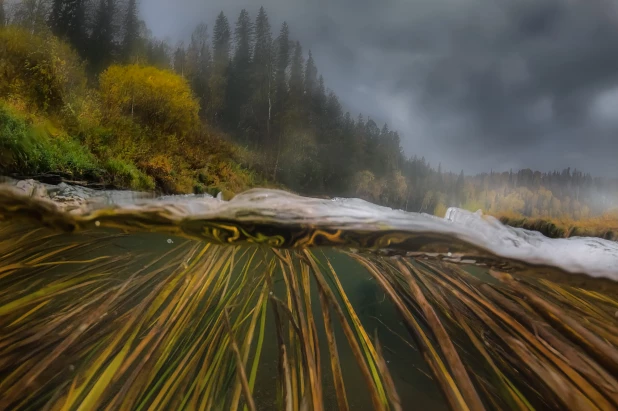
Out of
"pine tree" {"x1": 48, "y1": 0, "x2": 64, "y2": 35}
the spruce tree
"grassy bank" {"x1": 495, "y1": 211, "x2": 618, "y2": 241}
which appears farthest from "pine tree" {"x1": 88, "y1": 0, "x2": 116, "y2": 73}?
"grassy bank" {"x1": 495, "y1": 211, "x2": 618, "y2": 241}

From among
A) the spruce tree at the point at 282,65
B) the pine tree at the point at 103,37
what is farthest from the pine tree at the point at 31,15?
the spruce tree at the point at 282,65

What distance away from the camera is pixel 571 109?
180 centimetres

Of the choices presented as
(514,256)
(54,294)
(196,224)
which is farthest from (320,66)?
(54,294)

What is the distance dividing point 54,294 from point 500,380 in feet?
Result: 7.36

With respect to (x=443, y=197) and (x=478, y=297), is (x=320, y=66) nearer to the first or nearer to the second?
(x=443, y=197)

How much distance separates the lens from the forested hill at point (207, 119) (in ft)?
5.71

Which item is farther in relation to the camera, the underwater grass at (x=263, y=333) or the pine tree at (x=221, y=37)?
the pine tree at (x=221, y=37)

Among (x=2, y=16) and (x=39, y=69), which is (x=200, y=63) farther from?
(x=2, y=16)

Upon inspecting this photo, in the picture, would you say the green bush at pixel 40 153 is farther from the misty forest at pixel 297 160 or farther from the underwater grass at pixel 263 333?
the underwater grass at pixel 263 333

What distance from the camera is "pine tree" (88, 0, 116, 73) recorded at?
5.95 feet

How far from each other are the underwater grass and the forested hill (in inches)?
21.7

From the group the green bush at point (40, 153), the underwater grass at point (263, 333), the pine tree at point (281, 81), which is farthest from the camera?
the pine tree at point (281, 81)

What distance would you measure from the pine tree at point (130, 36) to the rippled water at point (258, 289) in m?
0.95

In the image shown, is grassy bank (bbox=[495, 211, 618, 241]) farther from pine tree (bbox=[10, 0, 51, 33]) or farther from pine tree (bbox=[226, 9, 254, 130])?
pine tree (bbox=[10, 0, 51, 33])
